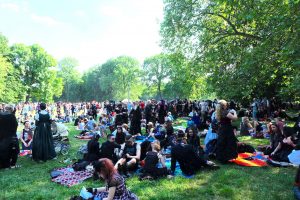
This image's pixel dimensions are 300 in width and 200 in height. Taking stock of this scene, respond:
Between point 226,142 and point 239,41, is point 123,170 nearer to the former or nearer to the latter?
point 226,142

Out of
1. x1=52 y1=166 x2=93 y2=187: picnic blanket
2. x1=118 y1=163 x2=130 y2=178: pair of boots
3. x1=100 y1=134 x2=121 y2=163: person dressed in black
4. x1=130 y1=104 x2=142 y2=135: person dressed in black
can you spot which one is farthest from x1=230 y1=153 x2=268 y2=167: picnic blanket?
x1=130 y1=104 x2=142 y2=135: person dressed in black

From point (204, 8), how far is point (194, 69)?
11.9 feet

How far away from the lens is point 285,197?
5523mm

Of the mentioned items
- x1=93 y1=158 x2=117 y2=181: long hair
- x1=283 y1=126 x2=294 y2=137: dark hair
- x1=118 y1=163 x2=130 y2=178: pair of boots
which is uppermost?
x1=283 y1=126 x2=294 y2=137: dark hair

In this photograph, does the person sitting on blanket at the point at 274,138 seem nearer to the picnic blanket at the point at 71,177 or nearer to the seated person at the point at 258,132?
the seated person at the point at 258,132

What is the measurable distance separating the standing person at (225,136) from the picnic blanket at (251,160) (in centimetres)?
30

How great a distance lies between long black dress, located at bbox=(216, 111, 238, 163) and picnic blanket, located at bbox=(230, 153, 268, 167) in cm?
30

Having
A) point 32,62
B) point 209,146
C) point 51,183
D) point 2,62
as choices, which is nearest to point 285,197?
point 209,146

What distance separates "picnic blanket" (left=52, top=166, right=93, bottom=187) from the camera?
6.93 m

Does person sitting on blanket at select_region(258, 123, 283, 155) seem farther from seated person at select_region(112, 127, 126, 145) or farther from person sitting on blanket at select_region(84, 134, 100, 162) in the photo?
person sitting on blanket at select_region(84, 134, 100, 162)

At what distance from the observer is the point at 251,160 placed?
8.47 m

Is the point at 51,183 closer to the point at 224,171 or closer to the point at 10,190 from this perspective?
the point at 10,190

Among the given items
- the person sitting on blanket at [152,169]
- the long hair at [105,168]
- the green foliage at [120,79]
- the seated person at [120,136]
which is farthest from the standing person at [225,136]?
the green foliage at [120,79]

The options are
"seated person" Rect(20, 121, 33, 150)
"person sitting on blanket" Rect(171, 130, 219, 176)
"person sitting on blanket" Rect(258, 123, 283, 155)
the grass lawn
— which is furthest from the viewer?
"seated person" Rect(20, 121, 33, 150)
